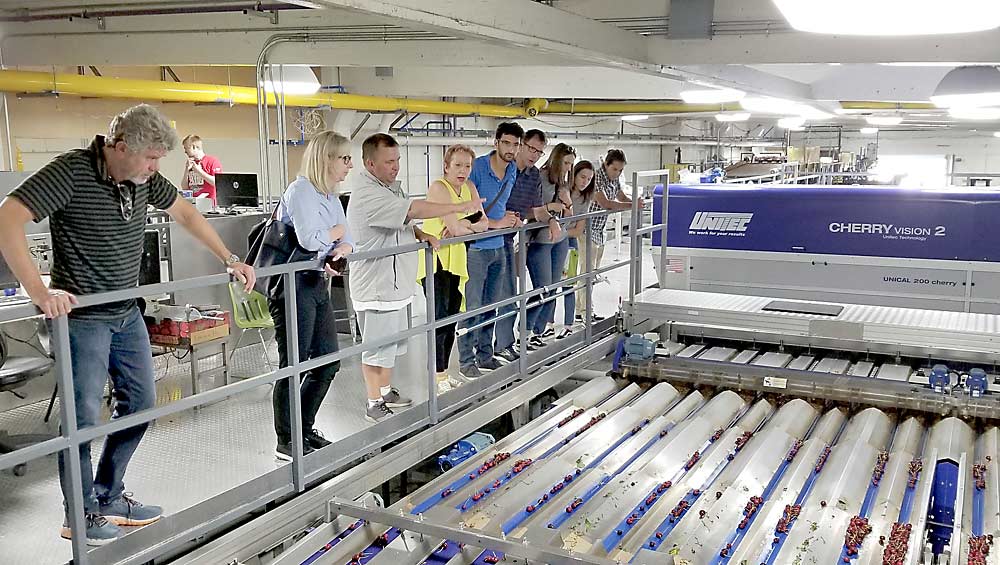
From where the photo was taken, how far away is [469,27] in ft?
11.9

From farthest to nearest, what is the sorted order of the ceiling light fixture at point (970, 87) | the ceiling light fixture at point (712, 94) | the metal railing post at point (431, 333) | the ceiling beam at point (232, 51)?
the ceiling light fixture at point (712, 94) < the ceiling beam at point (232, 51) < the ceiling light fixture at point (970, 87) < the metal railing post at point (431, 333)

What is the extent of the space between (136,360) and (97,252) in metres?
0.47

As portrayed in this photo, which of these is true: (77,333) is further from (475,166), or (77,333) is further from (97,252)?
(475,166)

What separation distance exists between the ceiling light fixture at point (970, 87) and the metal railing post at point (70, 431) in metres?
5.65

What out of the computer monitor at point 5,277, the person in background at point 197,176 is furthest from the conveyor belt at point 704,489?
the person in background at point 197,176

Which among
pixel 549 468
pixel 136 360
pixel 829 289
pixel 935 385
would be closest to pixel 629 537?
pixel 549 468

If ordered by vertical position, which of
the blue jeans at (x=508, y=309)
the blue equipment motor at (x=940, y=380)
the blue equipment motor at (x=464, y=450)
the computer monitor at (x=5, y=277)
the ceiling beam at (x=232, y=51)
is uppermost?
the ceiling beam at (x=232, y=51)

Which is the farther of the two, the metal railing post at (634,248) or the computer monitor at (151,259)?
the metal railing post at (634,248)

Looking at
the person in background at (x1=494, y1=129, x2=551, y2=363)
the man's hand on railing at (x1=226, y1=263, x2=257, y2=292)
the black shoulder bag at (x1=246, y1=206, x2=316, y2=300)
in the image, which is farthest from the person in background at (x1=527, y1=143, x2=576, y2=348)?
the man's hand on railing at (x1=226, y1=263, x2=257, y2=292)

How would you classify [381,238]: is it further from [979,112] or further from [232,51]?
[979,112]

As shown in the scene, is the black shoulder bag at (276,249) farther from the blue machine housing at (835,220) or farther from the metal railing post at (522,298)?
the blue machine housing at (835,220)

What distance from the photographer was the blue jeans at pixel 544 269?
606 cm

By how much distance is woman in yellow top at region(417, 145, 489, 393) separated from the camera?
16.1 feet

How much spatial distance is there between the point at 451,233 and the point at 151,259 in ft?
8.54
